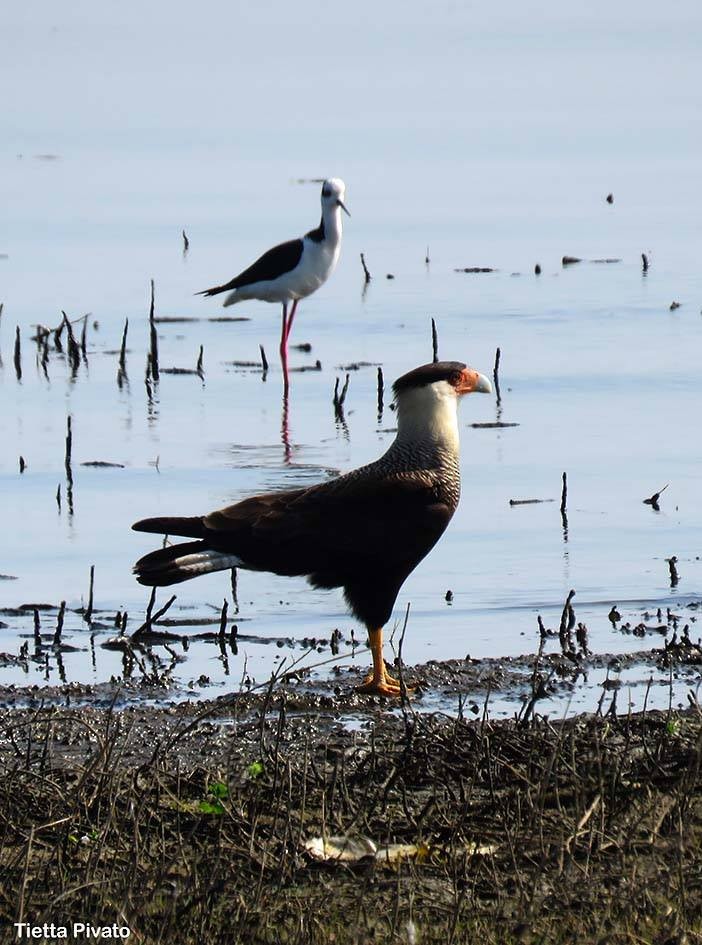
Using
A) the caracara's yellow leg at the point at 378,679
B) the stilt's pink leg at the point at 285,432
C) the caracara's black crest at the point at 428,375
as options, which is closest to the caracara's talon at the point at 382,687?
the caracara's yellow leg at the point at 378,679

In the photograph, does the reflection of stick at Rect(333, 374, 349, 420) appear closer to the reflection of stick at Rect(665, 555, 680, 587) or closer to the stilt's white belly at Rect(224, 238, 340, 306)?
the stilt's white belly at Rect(224, 238, 340, 306)

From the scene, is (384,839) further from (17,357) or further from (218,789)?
(17,357)

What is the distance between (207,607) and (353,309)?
807 cm

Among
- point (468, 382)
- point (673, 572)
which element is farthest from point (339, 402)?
point (468, 382)

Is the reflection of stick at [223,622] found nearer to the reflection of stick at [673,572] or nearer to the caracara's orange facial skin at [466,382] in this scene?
the caracara's orange facial skin at [466,382]

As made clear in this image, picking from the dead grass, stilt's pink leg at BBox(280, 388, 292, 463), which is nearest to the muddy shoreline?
the dead grass

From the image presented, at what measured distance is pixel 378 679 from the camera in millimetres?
7027

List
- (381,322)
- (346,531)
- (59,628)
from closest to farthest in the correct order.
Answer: (346,531)
(59,628)
(381,322)

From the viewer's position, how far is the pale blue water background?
877cm

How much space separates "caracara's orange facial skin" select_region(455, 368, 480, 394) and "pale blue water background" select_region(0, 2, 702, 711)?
0.96 meters

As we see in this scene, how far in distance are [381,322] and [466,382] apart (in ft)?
24.4

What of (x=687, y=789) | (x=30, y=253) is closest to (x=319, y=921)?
(x=687, y=789)

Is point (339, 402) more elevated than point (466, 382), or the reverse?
point (466, 382)

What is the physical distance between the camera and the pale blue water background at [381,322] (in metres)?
8.77
